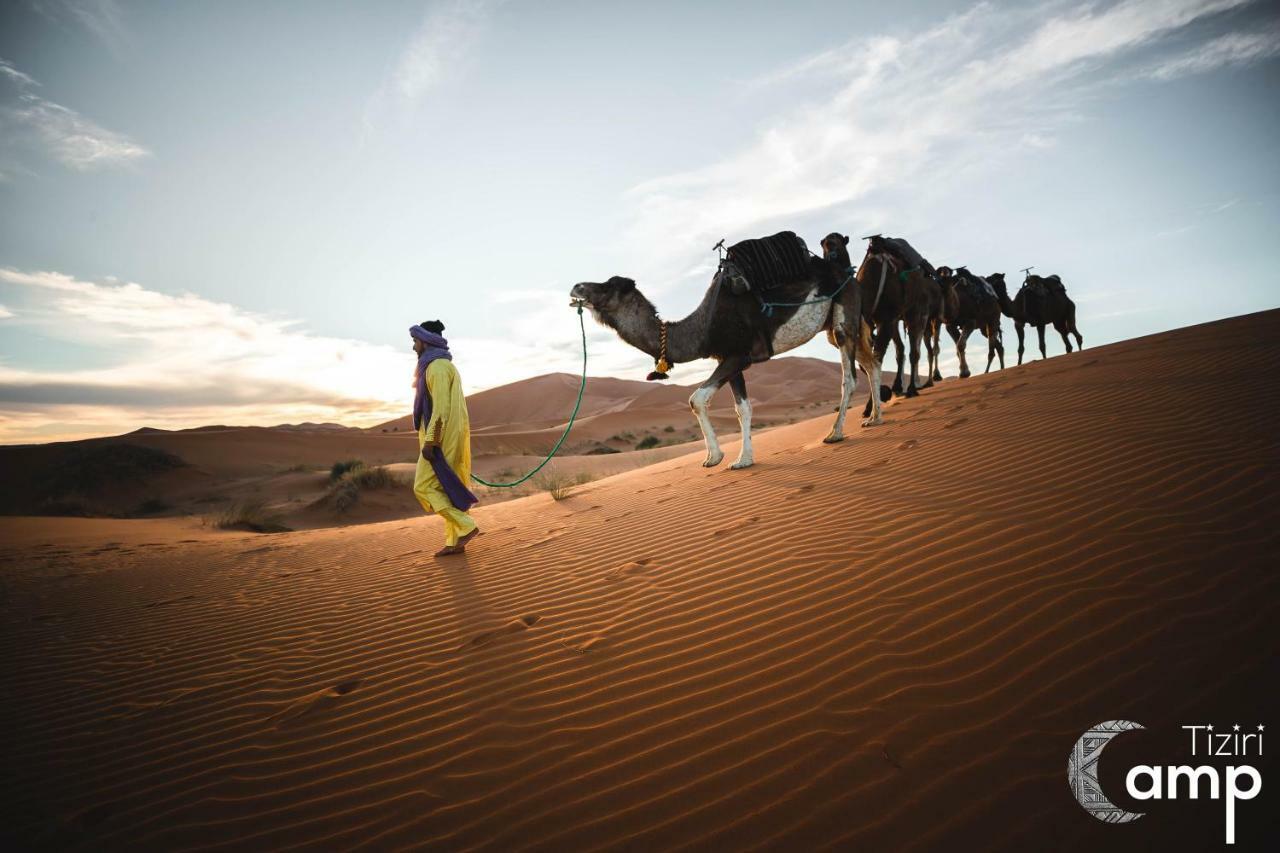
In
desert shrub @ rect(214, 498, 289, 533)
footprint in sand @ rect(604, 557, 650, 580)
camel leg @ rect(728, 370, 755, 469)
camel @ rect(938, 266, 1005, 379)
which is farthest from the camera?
camel @ rect(938, 266, 1005, 379)

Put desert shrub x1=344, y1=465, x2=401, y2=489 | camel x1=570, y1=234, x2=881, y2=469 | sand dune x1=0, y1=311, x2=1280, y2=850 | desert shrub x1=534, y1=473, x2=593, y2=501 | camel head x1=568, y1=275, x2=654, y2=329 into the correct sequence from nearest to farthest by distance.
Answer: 1. sand dune x1=0, y1=311, x2=1280, y2=850
2. camel head x1=568, y1=275, x2=654, y2=329
3. camel x1=570, y1=234, x2=881, y2=469
4. desert shrub x1=534, y1=473, x2=593, y2=501
5. desert shrub x1=344, y1=465, x2=401, y2=489

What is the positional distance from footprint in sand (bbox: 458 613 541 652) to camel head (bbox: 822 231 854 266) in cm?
639

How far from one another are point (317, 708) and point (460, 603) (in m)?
1.41

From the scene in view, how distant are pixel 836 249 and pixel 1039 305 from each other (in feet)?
45.7

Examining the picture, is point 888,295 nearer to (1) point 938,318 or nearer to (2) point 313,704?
(1) point 938,318

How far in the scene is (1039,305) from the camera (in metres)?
17.3

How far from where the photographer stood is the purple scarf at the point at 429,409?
5.98 metres

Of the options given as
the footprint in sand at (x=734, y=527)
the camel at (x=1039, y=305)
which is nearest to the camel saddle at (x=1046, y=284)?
the camel at (x=1039, y=305)

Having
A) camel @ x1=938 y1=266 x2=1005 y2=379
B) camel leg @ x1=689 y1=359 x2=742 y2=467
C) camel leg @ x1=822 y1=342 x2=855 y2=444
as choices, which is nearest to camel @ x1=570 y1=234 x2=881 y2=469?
camel leg @ x1=689 y1=359 x2=742 y2=467

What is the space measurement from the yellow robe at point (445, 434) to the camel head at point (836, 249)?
5422 mm

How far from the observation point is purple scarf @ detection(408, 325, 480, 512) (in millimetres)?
5977

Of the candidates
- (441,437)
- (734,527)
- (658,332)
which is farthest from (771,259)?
(441,437)

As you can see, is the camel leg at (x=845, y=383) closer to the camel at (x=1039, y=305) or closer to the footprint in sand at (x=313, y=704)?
the footprint in sand at (x=313, y=704)

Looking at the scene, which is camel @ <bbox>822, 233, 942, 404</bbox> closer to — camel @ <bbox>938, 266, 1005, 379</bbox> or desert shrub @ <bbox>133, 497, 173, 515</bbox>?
camel @ <bbox>938, 266, 1005, 379</bbox>
